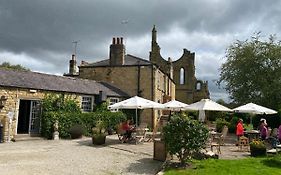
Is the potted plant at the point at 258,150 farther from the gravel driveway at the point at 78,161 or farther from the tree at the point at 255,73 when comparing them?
the tree at the point at 255,73

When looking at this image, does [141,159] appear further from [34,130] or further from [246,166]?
[34,130]

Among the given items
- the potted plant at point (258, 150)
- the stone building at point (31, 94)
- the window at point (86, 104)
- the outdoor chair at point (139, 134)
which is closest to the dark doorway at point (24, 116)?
the stone building at point (31, 94)

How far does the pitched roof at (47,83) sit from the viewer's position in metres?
17.4

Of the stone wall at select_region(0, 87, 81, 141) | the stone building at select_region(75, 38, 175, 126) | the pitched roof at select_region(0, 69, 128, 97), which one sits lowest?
the stone wall at select_region(0, 87, 81, 141)

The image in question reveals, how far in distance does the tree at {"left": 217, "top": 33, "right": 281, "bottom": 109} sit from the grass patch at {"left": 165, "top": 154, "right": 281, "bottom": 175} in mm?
16330

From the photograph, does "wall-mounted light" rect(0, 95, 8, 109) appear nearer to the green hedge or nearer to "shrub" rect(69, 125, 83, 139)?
the green hedge

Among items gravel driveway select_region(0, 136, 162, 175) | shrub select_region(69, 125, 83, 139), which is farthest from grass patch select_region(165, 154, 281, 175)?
shrub select_region(69, 125, 83, 139)

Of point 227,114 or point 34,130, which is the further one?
point 227,114

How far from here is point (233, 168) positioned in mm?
9398

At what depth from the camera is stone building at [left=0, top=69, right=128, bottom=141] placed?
16.5 metres

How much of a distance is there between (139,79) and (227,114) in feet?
40.3

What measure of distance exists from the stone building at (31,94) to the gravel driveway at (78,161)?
451cm

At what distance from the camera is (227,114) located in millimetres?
32906

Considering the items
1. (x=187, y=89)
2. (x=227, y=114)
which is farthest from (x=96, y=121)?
(x=187, y=89)
